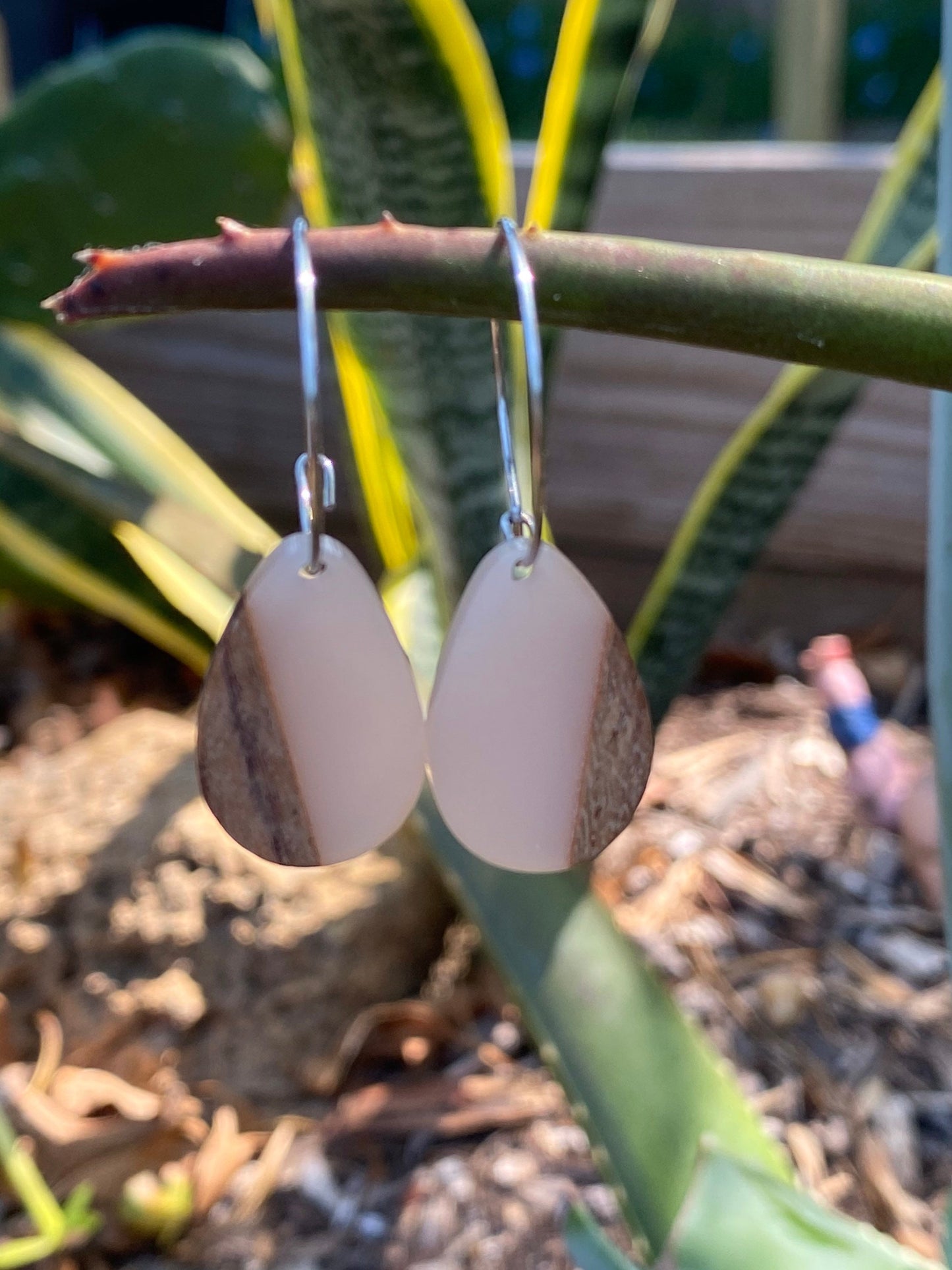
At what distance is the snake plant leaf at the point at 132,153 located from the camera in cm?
77

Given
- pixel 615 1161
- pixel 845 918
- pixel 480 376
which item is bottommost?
pixel 845 918

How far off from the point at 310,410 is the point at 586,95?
0.38 m

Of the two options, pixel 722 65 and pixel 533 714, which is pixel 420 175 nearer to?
pixel 533 714

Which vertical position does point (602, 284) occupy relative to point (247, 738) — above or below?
above

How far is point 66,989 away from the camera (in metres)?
0.57

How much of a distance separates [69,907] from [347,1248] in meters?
0.23

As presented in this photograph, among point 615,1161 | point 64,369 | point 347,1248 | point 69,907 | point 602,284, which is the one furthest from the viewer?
point 64,369

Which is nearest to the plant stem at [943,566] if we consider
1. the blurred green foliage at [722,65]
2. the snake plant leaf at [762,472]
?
the snake plant leaf at [762,472]

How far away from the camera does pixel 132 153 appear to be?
0.79 meters

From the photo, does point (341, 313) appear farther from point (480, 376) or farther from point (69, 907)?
point (69, 907)

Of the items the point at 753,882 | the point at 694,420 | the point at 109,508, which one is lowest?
the point at 753,882

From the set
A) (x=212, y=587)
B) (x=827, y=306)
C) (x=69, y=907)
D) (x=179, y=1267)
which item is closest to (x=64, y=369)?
(x=212, y=587)

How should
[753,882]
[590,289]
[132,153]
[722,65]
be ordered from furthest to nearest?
[722,65] → [132,153] → [753,882] → [590,289]

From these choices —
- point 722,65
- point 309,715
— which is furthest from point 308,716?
point 722,65
